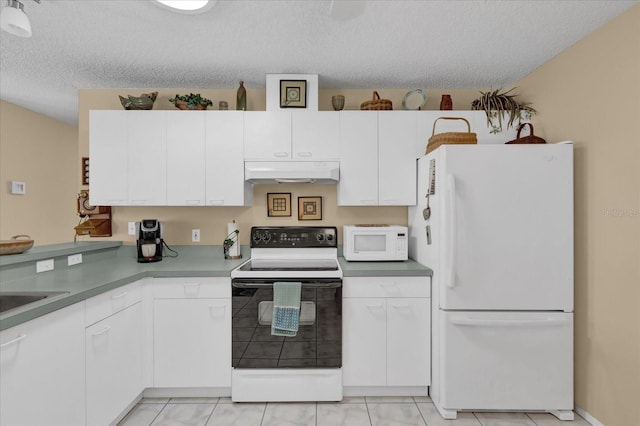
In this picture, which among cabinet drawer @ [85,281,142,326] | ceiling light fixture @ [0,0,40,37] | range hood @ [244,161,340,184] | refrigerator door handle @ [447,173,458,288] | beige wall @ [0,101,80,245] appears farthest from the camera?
beige wall @ [0,101,80,245]

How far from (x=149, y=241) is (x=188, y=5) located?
1.72m

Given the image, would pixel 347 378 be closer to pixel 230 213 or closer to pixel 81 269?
pixel 230 213

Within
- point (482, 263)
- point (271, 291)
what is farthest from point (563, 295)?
point (271, 291)

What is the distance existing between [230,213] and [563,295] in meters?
2.57

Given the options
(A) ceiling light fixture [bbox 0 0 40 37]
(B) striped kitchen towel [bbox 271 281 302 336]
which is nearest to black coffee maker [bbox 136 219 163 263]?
(B) striped kitchen towel [bbox 271 281 302 336]

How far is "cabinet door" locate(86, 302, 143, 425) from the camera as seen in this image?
1688 mm

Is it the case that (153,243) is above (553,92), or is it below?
below

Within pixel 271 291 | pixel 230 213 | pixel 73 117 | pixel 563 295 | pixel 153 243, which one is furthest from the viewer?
→ pixel 73 117

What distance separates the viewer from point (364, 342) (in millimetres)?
2260

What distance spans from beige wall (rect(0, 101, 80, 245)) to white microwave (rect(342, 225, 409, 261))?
12.7 feet

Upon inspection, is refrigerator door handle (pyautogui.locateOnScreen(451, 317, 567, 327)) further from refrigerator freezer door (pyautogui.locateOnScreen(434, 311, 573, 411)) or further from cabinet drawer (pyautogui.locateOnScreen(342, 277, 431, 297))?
cabinet drawer (pyautogui.locateOnScreen(342, 277, 431, 297))

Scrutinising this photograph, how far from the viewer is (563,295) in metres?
2.03

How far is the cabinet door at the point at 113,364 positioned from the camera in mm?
1688

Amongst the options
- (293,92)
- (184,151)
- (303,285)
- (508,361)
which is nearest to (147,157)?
(184,151)
